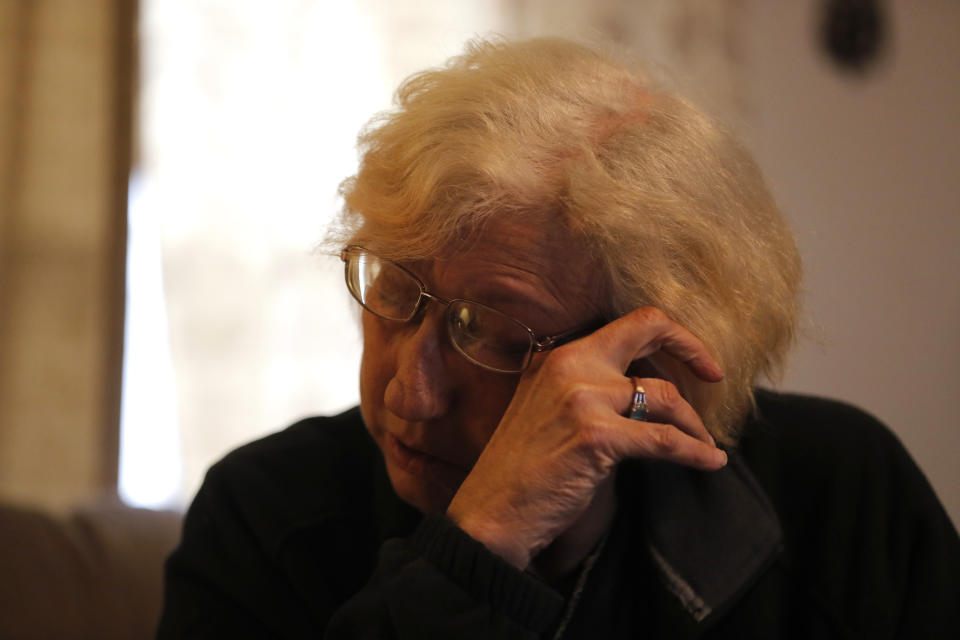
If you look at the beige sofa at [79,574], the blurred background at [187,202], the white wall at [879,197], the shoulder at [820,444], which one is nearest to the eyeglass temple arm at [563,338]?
the shoulder at [820,444]

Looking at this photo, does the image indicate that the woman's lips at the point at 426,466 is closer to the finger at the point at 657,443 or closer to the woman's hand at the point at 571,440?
the woman's hand at the point at 571,440

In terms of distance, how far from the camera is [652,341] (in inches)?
39.8

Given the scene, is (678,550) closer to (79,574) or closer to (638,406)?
(638,406)

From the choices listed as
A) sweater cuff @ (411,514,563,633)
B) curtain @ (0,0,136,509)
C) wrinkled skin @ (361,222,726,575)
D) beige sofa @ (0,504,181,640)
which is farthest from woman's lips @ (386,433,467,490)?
curtain @ (0,0,136,509)

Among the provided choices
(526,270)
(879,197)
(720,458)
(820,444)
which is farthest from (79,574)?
(879,197)

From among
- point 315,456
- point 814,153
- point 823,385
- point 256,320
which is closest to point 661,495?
point 315,456

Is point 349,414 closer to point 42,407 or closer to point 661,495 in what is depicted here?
point 661,495

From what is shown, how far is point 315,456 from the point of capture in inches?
51.6

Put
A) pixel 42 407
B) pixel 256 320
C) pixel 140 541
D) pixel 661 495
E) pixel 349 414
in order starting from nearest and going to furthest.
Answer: pixel 661 495 < pixel 349 414 < pixel 140 541 < pixel 42 407 < pixel 256 320

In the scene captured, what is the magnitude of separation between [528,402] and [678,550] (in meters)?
0.35

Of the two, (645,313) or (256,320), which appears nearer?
(645,313)

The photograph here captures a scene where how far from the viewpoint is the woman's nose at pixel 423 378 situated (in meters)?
1.02

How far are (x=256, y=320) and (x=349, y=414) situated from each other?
953 millimetres

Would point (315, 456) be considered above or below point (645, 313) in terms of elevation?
below
